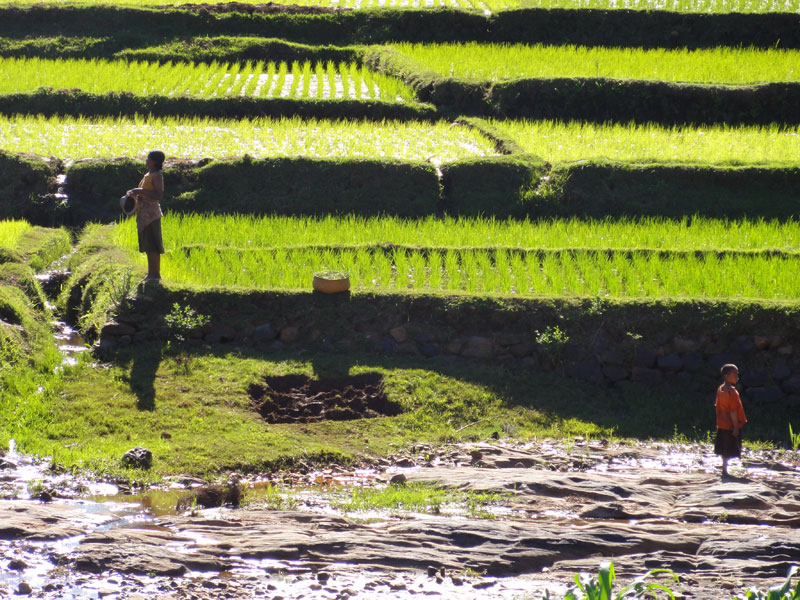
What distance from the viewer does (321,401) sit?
324 inches

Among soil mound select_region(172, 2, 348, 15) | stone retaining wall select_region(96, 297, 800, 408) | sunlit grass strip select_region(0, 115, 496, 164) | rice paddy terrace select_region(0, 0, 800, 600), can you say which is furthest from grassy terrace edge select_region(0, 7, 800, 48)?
stone retaining wall select_region(96, 297, 800, 408)

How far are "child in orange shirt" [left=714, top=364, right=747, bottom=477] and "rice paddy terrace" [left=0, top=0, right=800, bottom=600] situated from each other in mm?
370

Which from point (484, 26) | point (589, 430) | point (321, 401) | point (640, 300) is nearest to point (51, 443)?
point (321, 401)

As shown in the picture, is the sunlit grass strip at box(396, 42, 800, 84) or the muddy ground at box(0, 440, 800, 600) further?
the sunlit grass strip at box(396, 42, 800, 84)

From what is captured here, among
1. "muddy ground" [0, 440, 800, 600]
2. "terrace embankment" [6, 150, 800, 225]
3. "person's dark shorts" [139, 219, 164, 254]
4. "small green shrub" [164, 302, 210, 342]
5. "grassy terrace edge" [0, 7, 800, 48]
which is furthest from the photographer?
"grassy terrace edge" [0, 7, 800, 48]

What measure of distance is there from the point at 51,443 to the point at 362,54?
600 inches

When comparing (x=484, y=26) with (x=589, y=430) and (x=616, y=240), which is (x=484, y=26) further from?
(x=589, y=430)

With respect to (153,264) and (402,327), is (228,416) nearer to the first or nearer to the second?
(402,327)

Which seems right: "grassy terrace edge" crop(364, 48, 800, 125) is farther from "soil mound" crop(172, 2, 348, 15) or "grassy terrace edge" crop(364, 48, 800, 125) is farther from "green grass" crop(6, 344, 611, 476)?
"green grass" crop(6, 344, 611, 476)

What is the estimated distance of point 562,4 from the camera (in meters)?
22.7

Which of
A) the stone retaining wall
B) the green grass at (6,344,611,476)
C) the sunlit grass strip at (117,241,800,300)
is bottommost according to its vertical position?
the green grass at (6,344,611,476)

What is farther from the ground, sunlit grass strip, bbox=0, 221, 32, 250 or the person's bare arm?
the person's bare arm

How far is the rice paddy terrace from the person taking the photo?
5352 millimetres

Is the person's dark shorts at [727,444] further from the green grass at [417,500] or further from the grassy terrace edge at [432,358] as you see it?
the green grass at [417,500]
